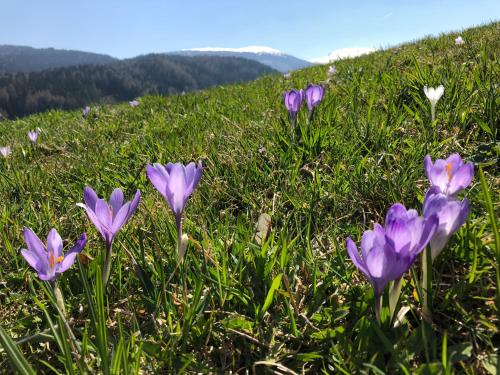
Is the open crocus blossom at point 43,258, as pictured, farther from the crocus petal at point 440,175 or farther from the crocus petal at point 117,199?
the crocus petal at point 440,175

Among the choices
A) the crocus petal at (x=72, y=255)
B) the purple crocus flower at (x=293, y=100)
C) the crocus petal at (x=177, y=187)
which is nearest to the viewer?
the crocus petal at (x=72, y=255)

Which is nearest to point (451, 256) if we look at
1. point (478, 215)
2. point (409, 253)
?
point (478, 215)

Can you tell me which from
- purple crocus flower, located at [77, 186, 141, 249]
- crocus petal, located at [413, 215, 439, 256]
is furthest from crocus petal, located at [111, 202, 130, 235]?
crocus petal, located at [413, 215, 439, 256]

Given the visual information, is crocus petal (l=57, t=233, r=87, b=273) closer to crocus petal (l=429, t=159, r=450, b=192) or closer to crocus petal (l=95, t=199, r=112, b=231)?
crocus petal (l=95, t=199, r=112, b=231)

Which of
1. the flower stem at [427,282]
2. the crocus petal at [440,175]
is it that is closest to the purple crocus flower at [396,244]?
the flower stem at [427,282]

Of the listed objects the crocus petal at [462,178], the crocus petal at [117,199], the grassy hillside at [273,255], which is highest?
the crocus petal at [462,178]

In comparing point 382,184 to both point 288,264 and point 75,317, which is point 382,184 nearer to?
point 288,264

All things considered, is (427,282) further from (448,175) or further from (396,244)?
(448,175)

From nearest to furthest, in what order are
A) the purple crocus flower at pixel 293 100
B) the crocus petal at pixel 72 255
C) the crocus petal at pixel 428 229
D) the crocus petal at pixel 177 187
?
1. the crocus petal at pixel 428 229
2. the crocus petal at pixel 72 255
3. the crocus petal at pixel 177 187
4. the purple crocus flower at pixel 293 100
